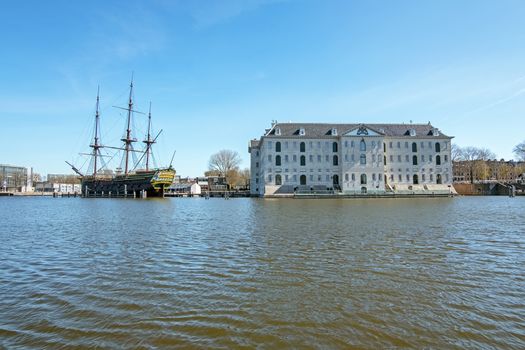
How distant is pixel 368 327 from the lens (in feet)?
16.9

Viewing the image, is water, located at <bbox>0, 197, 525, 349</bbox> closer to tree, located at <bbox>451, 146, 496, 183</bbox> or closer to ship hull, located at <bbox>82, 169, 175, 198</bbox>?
ship hull, located at <bbox>82, 169, 175, 198</bbox>

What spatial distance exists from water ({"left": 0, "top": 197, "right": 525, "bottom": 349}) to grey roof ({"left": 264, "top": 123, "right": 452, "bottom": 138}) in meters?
64.8

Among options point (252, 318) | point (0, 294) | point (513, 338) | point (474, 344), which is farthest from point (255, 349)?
point (0, 294)

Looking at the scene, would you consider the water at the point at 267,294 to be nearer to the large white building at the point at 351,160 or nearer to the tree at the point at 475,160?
the large white building at the point at 351,160

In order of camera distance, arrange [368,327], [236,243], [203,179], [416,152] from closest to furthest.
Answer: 1. [368,327]
2. [236,243]
3. [416,152]
4. [203,179]

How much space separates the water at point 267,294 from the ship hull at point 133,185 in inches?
2511

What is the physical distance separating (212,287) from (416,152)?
80.7 m

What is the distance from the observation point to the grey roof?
251 feet

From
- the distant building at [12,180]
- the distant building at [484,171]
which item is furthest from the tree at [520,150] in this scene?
the distant building at [12,180]

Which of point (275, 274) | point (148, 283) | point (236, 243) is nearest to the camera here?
point (148, 283)

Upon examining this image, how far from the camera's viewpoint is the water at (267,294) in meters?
4.88

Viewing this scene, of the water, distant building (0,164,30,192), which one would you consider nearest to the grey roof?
the water

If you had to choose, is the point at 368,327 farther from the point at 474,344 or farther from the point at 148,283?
the point at 148,283

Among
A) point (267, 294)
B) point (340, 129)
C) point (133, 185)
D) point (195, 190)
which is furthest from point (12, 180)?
point (267, 294)
